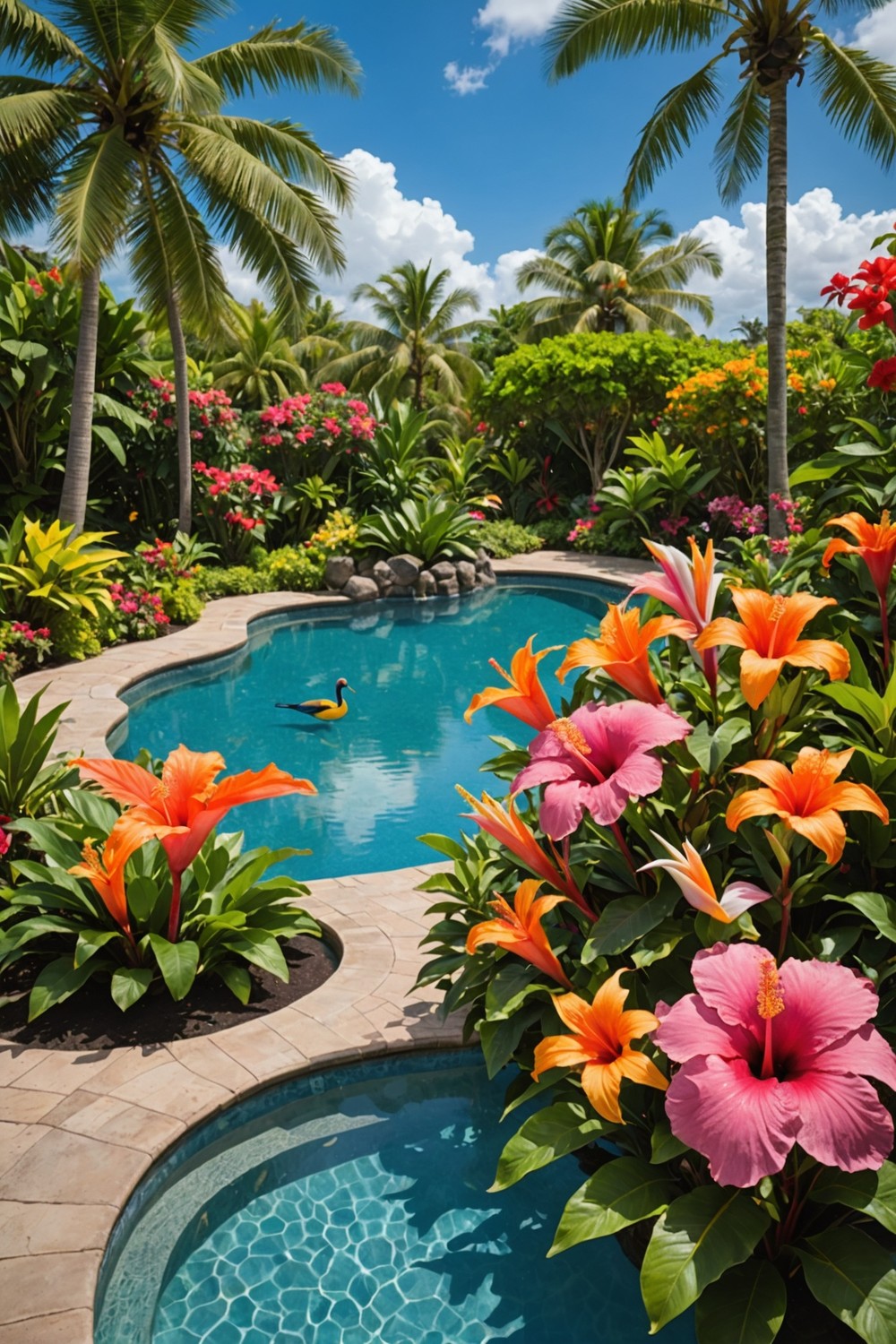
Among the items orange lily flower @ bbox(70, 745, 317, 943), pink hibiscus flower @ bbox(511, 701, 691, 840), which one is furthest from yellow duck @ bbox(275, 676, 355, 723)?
pink hibiscus flower @ bbox(511, 701, 691, 840)

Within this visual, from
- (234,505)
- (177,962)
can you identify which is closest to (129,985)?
(177,962)

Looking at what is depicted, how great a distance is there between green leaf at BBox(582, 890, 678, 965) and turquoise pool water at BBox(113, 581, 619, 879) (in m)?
A: 3.74

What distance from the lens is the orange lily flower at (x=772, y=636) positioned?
8.42 feet

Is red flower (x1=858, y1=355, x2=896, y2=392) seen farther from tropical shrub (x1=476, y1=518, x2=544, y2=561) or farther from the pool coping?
tropical shrub (x1=476, y1=518, x2=544, y2=561)

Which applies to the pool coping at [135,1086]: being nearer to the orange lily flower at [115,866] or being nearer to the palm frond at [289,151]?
the orange lily flower at [115,866]

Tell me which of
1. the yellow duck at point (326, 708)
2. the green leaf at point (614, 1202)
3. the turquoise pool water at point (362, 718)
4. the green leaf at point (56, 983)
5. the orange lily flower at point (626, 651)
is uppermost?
the orange lily flower at point (626, 651)

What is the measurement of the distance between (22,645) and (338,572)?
599 cm

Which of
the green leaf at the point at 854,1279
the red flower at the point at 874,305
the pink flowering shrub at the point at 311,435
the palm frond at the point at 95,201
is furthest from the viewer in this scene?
the pink flowering shrub at the point at 311,435

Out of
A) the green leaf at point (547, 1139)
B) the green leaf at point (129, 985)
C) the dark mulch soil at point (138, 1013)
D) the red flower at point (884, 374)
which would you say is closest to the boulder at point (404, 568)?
the dark mulch soil at point (138, 1013)

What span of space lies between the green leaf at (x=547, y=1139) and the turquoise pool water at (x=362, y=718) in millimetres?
3817

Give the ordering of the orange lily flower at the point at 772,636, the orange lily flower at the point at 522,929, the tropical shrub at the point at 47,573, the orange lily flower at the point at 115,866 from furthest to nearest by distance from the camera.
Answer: the tropical shrub at the point at 47,573
the orange lily flower at the point at 115,866
the orange lily flower at the point at 522,929
the orange lily flower at the point at 772,636

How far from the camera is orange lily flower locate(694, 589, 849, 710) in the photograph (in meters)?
2.57

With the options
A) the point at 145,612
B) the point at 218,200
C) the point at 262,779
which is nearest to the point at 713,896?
the point at 262,779

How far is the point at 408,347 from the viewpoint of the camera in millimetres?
28891
